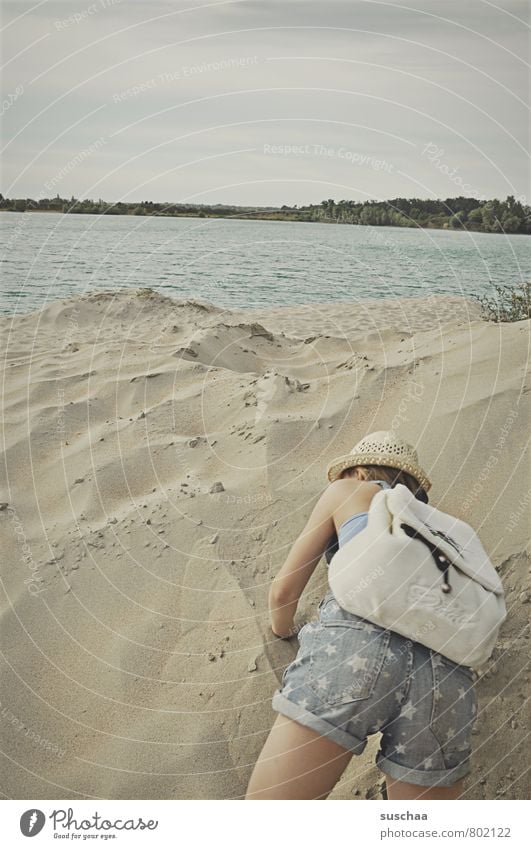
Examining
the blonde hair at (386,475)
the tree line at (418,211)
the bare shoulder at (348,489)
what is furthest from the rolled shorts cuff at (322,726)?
the tree line at (418,211)

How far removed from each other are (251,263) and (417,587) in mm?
7801

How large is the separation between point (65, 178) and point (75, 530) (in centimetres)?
180

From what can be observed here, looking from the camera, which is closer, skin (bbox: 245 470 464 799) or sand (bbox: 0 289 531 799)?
skin (bbox: 245 470 464 799)

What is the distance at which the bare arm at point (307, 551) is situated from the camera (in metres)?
1.96

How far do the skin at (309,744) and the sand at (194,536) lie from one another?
0.27m

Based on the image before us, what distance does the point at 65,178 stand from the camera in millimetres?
3668

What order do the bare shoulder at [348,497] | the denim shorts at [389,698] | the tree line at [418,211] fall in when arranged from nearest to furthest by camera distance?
the denim shorts at [389,698]
the bare shoulder at [348,497]
the tree line at [418,211]

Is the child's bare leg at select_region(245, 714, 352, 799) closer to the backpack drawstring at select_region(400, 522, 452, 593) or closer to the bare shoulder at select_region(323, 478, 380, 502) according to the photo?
the backpack drawstring at select_region(400, 522, 452, 593)

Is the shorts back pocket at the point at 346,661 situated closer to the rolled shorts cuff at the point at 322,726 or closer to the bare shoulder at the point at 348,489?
the rolled shorts cuff at the point at 322,726

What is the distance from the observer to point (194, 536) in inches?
109

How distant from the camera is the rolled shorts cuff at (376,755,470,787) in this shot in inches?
68.6

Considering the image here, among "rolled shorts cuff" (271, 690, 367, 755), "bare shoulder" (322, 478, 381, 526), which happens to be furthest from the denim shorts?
"bare shoulder" (322, 478, 381, 526)
